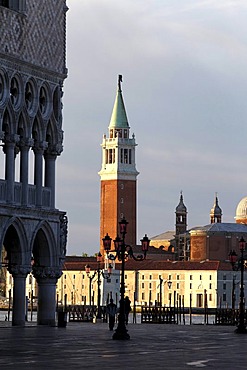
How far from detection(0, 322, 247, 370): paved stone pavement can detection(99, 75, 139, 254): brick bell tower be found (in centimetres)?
13657

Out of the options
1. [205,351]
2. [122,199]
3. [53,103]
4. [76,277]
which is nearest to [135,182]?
[122,199]

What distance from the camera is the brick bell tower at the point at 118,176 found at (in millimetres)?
174125

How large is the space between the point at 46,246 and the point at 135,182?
437ft

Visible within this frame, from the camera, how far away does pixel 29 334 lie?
3544cm

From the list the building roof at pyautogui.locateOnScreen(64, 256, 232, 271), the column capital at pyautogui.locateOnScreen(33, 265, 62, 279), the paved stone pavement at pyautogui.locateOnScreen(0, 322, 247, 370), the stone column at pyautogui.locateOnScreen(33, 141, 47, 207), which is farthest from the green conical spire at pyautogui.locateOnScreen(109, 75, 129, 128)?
the paved stone pavement at pyautogui.locateOnScreen(0, 322, 247, 370)

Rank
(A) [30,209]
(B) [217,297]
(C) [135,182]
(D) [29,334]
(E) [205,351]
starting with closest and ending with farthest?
(E) [205,351] < (D) [29,334] < (A) [30,209] < (B) [217,297] < (C) [135,182]

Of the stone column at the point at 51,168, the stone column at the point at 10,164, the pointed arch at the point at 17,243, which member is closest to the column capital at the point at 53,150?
the stone column at the point at 51,168

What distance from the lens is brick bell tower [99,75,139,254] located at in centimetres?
17412

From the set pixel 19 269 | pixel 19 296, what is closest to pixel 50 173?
pixel 19 269

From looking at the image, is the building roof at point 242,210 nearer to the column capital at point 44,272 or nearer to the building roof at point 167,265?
the building roof at point 167,265

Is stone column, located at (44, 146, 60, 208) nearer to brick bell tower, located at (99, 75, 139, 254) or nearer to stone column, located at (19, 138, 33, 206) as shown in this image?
stone column, located at (19, 138, 33, 206)

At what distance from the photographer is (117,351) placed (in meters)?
27.3

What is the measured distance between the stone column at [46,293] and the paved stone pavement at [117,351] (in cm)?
698

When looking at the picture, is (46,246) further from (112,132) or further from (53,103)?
(112,132)
